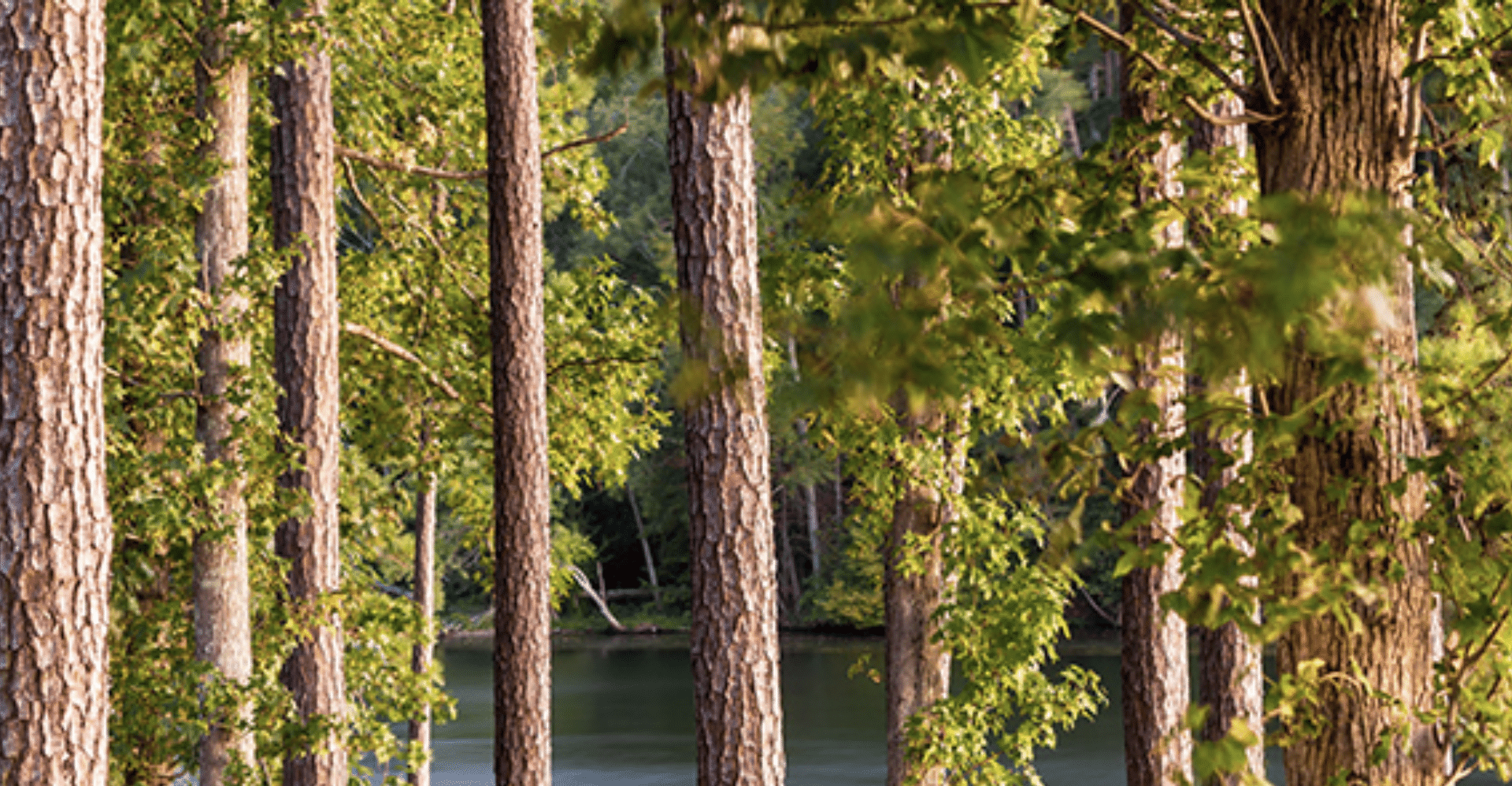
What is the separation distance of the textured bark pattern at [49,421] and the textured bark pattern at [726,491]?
2.02 m

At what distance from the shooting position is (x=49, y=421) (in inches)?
183

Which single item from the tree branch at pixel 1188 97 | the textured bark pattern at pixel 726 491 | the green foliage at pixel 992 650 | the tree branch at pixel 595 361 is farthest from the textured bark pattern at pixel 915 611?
the tree branch at pixel 1188 97

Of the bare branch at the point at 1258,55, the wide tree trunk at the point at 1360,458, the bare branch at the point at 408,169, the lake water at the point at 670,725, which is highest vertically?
the bare branch at the point at 408,169

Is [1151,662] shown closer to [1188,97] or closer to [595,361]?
[595,361]

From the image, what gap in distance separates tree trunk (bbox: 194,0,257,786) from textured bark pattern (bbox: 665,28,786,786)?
3.05 metres

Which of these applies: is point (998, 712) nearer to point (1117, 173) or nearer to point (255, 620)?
point (255, 620)

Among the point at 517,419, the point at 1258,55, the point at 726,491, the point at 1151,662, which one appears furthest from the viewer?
the point at 517,419

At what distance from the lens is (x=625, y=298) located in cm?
1180

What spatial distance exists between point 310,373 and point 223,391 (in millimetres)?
449

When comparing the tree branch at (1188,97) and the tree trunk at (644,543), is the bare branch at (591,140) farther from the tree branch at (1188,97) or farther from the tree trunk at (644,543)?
the tree trunk at (644,543)

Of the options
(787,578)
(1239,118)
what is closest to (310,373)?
(1239,118)

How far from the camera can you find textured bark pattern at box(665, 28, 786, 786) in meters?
5.71

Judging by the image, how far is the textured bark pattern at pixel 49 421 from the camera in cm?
461

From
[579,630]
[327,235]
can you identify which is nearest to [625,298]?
[327,235]
